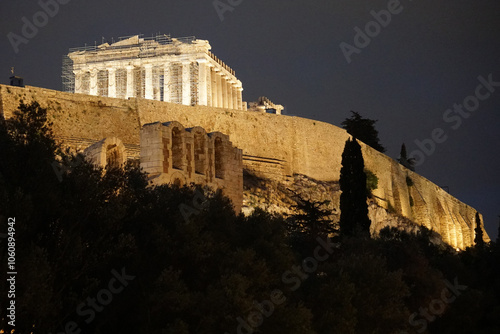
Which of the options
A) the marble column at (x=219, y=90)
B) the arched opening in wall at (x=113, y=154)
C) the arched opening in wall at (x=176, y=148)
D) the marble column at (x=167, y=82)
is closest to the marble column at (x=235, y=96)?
the marble column at (x=219, y=90)

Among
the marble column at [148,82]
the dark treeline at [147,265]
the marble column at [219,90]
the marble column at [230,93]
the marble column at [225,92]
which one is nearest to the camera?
the dark treeline at [147,265]

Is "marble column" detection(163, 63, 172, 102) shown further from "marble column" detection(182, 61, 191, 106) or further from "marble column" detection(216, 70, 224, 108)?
"marble column" detection(216, 70, 224, 108)

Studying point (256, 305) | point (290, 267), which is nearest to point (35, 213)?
point (256, 305)

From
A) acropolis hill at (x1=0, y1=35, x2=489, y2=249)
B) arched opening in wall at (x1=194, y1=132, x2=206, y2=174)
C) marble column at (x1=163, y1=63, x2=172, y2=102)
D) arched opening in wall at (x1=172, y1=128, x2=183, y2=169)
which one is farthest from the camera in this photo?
marble column at (x1=163, y1=63, x2=172, y2=102)

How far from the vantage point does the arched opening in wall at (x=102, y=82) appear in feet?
201

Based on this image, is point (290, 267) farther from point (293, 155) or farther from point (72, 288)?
point (293, 155)

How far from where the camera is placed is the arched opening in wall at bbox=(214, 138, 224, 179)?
25.6m

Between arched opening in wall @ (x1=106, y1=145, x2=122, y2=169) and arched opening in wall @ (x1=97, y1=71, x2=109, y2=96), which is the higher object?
arched opening in wall @ (x1=97, y1=71, x2=109, y2=96)

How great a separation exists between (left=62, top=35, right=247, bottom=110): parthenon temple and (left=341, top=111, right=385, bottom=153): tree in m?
12.6

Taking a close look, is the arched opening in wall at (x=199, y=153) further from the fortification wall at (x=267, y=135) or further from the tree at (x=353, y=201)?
the fortification wall at (x=267, y=135)

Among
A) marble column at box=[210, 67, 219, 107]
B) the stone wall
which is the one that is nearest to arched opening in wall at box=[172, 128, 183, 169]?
the stone wall

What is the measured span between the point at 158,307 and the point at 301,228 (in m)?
15.3

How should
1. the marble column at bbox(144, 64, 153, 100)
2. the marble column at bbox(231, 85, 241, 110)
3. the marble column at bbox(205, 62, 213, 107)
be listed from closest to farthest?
the marble column at bbox(144, 64, 153, 100)
the marble column at bbox(205, 62, 213, 107)
the marble column at bbox(231, 85, 241, 110)

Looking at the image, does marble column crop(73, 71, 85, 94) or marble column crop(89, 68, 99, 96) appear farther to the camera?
marble column crop(73, 71, 85, 94)
